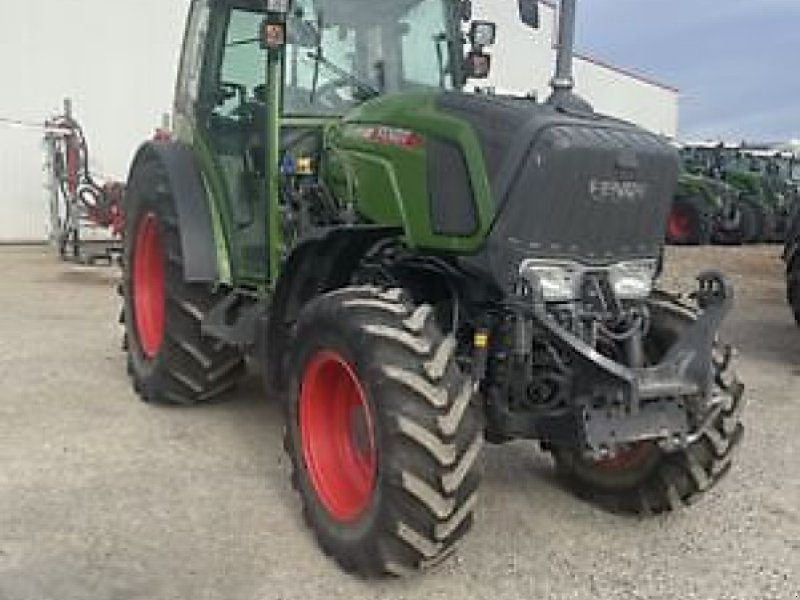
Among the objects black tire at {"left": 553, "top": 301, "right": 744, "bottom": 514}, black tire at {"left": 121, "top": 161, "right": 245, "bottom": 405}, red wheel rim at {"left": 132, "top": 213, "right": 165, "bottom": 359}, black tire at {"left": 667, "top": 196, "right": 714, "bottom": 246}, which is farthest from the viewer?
black tire at {"left": 667, "top": 196, "right": 714, "bottom": 246}

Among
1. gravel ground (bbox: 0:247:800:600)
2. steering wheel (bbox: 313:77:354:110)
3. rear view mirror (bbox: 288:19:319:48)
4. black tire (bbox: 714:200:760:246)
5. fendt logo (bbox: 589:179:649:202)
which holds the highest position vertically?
rear view mirror (bbox: 288:19:319:48)

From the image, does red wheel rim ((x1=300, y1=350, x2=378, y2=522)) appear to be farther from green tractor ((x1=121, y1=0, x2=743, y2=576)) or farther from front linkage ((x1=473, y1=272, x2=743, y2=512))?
front linkage ((x1=473, y1=272, x2=743, y2=512))

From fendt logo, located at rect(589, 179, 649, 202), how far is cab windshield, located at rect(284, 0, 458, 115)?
1.48 meters

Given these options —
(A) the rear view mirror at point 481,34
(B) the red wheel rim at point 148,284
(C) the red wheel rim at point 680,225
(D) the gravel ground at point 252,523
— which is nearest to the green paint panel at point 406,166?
(A) the rear view mirror at point 481,34

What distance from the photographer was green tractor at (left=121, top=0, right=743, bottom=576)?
3531 millimetres

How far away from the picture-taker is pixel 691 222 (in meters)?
18.2

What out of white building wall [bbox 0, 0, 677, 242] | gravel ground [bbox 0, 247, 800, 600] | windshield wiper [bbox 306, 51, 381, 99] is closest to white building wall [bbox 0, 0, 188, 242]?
white building wall [bbox 0, 0, 677, 242]

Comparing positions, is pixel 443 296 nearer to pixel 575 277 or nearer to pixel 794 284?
pixel 575 277

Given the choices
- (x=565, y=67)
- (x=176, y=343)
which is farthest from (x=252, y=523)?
(x=565, y=67)

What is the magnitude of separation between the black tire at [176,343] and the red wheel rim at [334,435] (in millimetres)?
1591

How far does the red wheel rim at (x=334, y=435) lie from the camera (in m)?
3.97

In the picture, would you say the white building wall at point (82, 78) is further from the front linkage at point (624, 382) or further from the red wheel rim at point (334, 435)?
the front linkage at point (624, 382)

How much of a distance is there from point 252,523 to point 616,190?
1892 mm

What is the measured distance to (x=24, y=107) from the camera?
1548 cm
